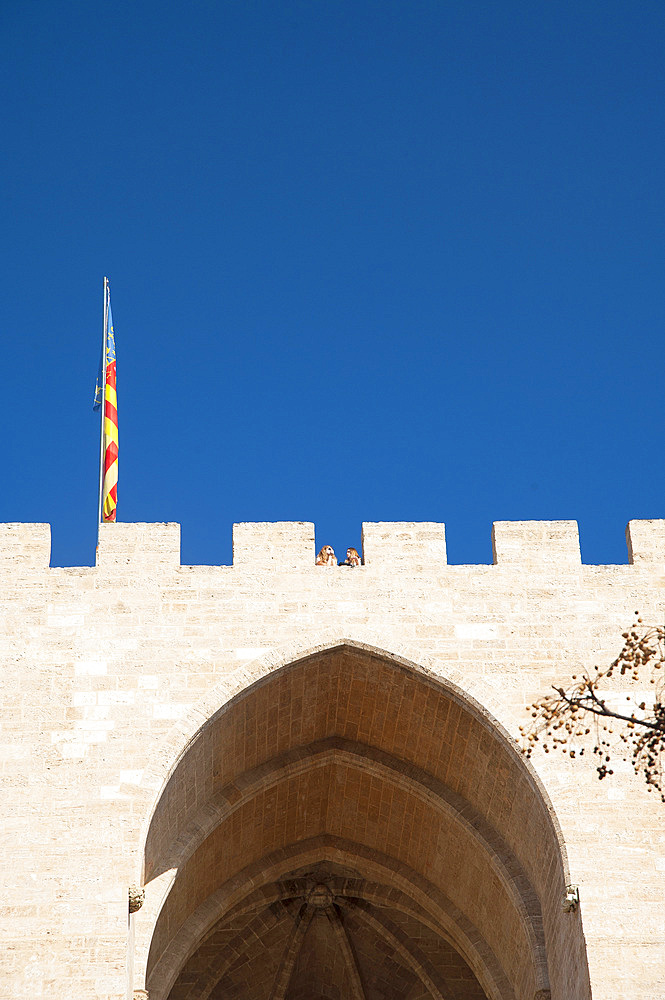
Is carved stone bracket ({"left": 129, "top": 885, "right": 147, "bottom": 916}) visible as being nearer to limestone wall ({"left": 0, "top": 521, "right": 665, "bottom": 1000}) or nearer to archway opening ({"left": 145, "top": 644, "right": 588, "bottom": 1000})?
limestone wall ({"left": 0, "top": 521, "right": 665, "bottom": 1000})

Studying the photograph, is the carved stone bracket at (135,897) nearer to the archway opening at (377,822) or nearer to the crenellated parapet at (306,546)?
the archway opening at (377,822)

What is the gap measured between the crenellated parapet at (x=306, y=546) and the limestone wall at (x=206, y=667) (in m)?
0.02

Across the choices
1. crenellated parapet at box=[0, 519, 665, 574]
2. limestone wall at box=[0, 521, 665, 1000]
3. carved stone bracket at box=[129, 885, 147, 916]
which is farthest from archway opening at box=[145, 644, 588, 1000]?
crenellated parapet at box=[0, 519, 665, 574]

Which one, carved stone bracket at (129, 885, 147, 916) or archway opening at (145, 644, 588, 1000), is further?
archway opening at (145, 644, 588, 1000)

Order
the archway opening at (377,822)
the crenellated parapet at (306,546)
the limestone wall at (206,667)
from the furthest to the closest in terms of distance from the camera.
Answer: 1. the crenellated parapet at (306,546)
2. the archway opening at (377,822)
3. the limestone wall at (206,667)

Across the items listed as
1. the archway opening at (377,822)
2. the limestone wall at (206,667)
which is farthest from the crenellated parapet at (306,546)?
the archway opening at (377,822)

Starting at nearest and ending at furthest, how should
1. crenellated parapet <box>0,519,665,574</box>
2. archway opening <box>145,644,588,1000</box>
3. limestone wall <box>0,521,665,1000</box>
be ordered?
limestone wall <box>0,521,665,1000</box> → archway opening <box>145,644,588,1000</box> → crenellated parapet <box>0,519,665,574</box>

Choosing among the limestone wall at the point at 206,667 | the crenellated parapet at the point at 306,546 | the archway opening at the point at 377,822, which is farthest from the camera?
the crenellated parapet at the point at 306,546

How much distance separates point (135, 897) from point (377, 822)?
3.74 m

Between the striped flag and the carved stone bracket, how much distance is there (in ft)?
18.9

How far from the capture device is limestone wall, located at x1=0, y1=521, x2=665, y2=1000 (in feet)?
38.4

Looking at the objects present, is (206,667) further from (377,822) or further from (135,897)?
(377,822)

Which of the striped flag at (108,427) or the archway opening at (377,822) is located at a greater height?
the striped flag at (108,427)

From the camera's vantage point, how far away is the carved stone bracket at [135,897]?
464 inches
